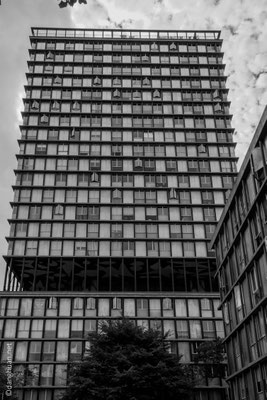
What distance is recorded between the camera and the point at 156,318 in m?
57.8

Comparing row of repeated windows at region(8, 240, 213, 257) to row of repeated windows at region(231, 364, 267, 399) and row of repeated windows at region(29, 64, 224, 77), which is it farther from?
row of repeated windows at region(231, 364, 267, 399)

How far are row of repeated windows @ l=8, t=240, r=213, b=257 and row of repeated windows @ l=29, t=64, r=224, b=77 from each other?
94.0 feet

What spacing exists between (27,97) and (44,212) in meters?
21.0

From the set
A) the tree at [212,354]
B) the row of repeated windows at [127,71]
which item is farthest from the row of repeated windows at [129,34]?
the tree at [212,354]

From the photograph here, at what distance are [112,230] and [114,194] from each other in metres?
5.83

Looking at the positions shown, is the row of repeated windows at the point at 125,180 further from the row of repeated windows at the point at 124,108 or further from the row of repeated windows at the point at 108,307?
the row of repeated windows at the point at 108,307

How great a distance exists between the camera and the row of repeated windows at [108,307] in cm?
5778

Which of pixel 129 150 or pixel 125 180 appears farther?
pixel 129 150

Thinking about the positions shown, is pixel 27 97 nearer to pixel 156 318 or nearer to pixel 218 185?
pixel 218 185

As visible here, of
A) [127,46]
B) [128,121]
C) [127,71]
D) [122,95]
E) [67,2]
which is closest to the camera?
[67,2]

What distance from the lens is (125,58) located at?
80.6 metres

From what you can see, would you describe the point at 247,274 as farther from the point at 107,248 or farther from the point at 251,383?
the point at 107,248

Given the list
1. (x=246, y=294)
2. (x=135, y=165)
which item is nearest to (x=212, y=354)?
(x=246, y=294)

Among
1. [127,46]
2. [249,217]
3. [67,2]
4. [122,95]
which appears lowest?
[67,2]
